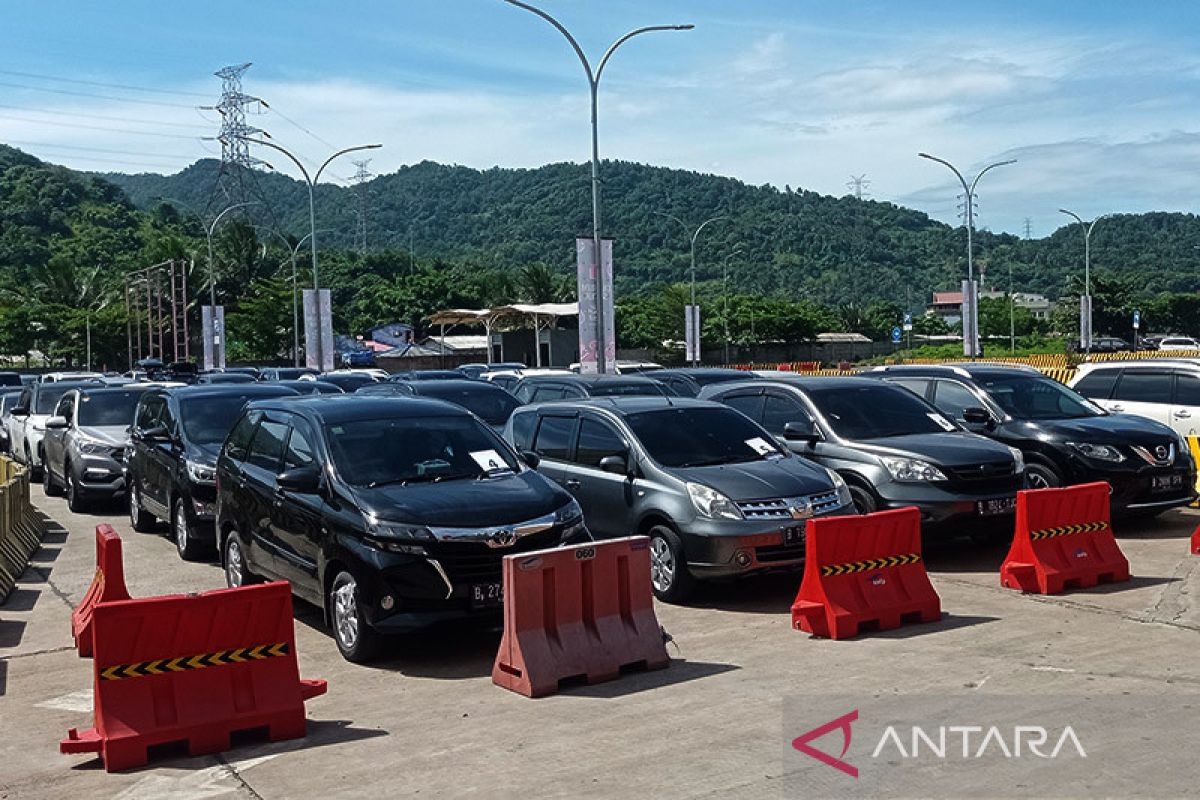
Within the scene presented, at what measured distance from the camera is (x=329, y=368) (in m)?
38.9

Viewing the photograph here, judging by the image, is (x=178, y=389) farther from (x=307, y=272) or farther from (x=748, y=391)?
(x=307, y=272)

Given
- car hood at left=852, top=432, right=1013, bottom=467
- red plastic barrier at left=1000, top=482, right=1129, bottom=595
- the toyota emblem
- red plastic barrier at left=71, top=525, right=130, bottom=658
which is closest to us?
the toyota emblem

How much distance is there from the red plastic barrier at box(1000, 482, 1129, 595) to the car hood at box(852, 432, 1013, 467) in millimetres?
1408

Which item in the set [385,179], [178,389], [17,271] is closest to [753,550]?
[178,389]

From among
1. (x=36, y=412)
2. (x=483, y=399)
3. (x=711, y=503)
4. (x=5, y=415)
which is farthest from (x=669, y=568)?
(x=5, y=415)

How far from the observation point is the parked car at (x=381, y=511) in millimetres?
8375

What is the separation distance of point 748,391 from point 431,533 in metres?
6.05

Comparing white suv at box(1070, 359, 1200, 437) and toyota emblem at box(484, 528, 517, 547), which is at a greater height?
white suv at box(1070, 359, 1200, 437)

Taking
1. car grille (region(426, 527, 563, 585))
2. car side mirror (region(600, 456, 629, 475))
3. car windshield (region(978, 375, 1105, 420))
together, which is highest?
car windshield (region(978, 375, 1105, 420))

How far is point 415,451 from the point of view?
9.59 meters

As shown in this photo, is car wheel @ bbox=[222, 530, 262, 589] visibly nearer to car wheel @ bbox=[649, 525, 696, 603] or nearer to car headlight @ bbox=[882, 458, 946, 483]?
car wheel @ bbox=[649, 525, 696, 603]

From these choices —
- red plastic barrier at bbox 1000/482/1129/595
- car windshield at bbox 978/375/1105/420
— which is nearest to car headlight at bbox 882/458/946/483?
red plastic barrier at bbox 1000/482/1129/595

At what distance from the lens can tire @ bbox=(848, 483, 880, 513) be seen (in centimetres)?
1191

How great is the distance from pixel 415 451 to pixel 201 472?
4.66 m
